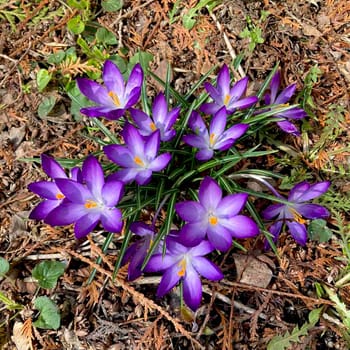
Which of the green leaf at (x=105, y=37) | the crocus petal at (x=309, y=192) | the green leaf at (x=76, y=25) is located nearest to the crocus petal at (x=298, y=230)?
the crocus petal at (x=309, y=192)

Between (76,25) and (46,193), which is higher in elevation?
(76,25)

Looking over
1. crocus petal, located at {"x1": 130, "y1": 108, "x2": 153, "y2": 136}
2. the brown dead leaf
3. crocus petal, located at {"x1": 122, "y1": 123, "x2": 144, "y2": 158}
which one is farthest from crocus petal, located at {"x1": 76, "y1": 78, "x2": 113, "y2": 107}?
the brown dead leaf

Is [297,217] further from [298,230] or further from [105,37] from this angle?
[105,37]

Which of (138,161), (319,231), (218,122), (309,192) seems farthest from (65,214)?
(319,231)

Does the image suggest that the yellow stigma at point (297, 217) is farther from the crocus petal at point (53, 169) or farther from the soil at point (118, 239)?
the crocus petal at point (53, 169)

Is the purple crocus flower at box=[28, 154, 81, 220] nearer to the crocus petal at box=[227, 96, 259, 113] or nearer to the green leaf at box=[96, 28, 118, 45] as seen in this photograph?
the crocus petal at box=[227, 96, 259, 113]
